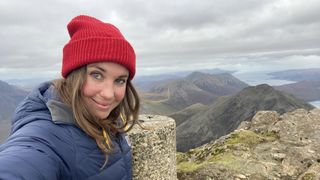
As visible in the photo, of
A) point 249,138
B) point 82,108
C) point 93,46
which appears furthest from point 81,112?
point 249,138

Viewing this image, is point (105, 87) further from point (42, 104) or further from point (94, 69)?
point (42, 104)

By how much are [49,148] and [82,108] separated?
3.27 feet

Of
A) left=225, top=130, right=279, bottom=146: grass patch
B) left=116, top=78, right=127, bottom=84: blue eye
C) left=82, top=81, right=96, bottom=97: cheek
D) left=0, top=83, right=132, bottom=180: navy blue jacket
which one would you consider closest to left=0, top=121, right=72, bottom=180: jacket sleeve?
left=0, top=83, right=132, bottom=180: navy blue jacket

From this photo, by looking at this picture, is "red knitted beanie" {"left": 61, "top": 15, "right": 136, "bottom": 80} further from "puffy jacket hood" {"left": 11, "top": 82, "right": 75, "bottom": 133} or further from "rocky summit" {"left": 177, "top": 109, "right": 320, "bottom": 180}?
"rocky summit" {"left": 177, "top": 109, "right": 320, "bottom": 180}

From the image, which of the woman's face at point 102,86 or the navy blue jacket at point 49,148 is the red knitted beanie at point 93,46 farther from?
the navy blue jacket at point 49,148

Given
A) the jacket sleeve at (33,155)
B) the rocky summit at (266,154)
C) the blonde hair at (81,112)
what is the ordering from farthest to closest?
the rocky summit at (266,154), the blonde hair at (81,112), the jacket sleeve at (33,155)

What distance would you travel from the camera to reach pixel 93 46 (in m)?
5.73

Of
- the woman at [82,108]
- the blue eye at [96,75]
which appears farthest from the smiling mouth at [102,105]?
the blue eye at [96,75]

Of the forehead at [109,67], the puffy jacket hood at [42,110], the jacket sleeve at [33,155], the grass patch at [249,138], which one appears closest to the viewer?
the jacket sleeve at [33,155]

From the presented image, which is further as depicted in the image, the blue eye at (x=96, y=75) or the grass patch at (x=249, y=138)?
the grass patch at (x=249, y=138)

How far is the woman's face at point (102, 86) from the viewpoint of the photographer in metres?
5.80

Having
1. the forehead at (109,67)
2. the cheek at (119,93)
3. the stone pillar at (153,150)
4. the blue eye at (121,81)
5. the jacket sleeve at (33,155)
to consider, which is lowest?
the stone pillar at (153,150)

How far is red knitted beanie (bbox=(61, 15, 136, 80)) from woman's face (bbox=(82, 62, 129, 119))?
0.37 feet

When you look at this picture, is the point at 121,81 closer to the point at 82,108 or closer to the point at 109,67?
the point at 109,67
